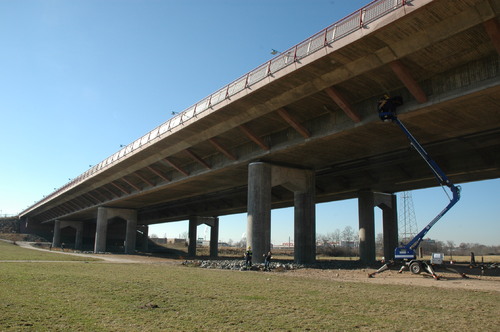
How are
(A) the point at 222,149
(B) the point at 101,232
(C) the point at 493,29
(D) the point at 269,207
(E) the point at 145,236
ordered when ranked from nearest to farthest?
(C) the point at 493,29 < (D) the point at 269,207 < (A) the point at 222,149 < (B) the point at 101,232 < (E) the point at 145,236

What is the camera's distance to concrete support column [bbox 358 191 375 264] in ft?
139

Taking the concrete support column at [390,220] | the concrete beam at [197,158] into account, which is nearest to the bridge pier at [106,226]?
the concrete beam at [197,158]

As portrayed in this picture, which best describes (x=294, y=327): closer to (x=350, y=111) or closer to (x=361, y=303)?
(x=361, y=303)

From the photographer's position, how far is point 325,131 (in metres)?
24.6

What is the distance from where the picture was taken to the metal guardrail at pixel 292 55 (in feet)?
53.3

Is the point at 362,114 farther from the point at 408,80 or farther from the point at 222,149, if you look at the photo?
the point at 222,149

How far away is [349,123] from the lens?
75.2 ft

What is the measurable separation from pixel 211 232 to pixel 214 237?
1.45 m

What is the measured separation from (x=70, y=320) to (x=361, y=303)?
7.18 m

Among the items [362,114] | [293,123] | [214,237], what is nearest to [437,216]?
[362,114]

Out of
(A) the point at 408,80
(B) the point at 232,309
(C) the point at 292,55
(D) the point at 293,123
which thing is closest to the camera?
(B) the point at 232,309

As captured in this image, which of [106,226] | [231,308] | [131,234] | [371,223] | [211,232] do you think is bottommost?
[231,308]

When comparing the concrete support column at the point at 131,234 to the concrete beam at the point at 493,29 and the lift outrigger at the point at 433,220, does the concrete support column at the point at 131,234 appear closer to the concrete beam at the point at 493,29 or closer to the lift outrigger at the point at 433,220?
the lift outrigger at the point at 433,220

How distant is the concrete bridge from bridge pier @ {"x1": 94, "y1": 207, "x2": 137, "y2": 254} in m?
16.9
